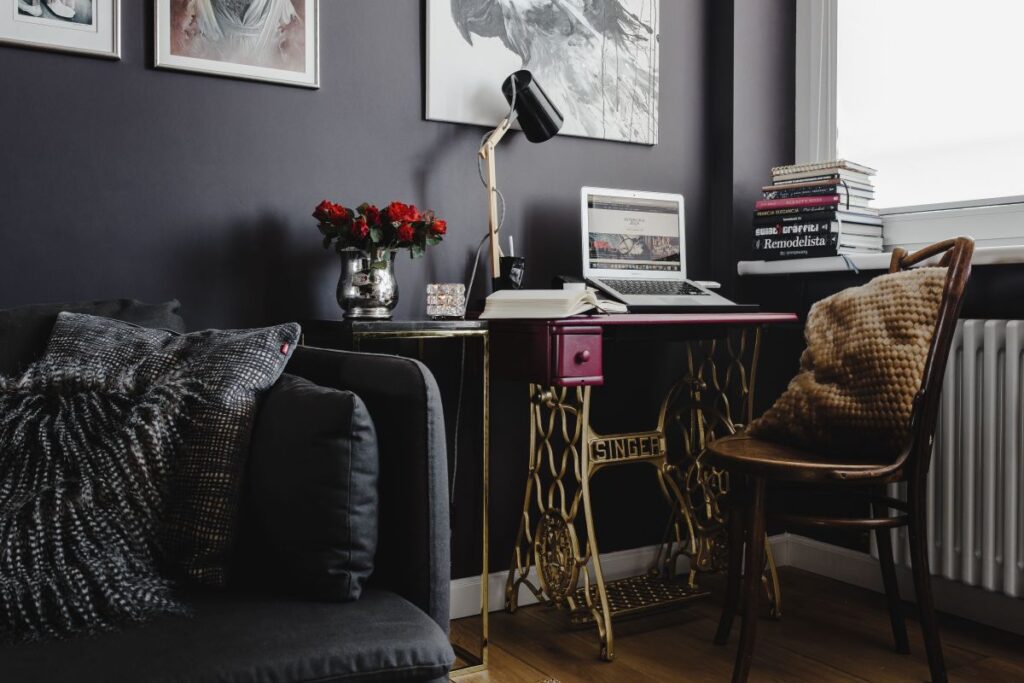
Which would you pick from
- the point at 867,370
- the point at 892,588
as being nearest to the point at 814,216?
the point at 867,370

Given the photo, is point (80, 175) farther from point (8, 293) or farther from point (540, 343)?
point (540, 343)

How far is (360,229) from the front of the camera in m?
1.97

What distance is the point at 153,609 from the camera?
3.88 feet

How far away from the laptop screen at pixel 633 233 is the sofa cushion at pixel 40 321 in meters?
1.12

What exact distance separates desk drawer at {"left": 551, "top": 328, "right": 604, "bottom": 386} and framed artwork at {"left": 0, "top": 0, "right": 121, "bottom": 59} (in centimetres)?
117

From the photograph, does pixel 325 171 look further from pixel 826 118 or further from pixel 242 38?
pixel 826 118

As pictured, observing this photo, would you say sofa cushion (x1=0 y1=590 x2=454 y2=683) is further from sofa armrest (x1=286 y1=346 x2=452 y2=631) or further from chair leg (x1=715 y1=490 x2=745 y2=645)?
chair leg (x1=715 y1=490 x2=745 y2=645)

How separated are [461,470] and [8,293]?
45.9 inches

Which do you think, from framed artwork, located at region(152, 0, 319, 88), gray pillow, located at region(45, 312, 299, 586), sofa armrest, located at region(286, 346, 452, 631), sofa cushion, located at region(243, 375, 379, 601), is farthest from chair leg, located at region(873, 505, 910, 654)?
framed artwork, located at region(152, 0, 319, 88)

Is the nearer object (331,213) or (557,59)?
(331,213)

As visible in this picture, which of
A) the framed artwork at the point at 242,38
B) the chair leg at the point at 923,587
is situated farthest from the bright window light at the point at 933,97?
the framed artwork at the point at 242,38

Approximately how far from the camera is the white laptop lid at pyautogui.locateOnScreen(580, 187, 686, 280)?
2.39 m

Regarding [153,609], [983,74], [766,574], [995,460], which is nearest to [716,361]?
[766,574]

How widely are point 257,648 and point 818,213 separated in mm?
2004
